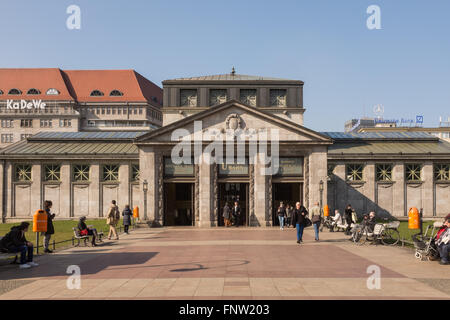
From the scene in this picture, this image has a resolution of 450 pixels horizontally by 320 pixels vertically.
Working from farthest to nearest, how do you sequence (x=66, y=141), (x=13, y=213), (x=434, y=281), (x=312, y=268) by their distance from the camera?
(x=66, y=141) → (x=13, y=213) → (x=312, y=268) → (x=434, y=281)

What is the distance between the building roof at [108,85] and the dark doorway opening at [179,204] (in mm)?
81095

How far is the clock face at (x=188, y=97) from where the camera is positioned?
4778 cm

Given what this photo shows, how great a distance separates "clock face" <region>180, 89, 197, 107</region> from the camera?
157 ft

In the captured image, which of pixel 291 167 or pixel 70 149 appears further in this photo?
pixel 70 149

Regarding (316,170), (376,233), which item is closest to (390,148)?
(316,170)

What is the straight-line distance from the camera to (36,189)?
43.9 meters

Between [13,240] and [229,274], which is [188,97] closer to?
[13,240]

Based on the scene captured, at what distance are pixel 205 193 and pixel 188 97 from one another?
14.9 meters

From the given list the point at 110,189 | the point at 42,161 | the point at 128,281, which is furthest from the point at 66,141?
the point at 128,281

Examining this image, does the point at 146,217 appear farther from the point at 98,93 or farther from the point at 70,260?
the point at 98,93

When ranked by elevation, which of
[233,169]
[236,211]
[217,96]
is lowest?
[236,211]

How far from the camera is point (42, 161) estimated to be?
1745 inches

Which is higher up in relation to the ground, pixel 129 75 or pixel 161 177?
pixel 129 75
